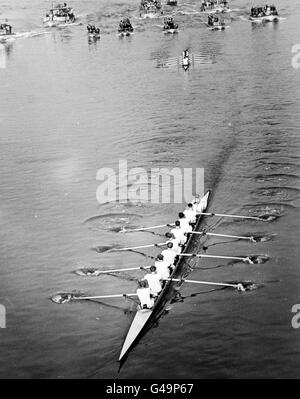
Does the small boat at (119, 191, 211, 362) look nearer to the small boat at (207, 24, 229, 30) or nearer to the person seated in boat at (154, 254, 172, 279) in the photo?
the person seated in boat at (154, 254, 172, 279)

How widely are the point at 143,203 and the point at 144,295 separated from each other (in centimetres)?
1356

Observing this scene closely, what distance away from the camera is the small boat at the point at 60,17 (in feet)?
361

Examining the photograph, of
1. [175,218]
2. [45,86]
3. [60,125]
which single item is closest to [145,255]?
[175,218]

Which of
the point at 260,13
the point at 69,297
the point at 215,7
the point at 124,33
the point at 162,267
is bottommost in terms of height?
the point at 69,297

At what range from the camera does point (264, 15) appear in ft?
330

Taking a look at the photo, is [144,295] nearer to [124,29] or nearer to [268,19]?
[124,29]

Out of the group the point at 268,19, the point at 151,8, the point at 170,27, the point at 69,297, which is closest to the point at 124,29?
A: the point at 170,27

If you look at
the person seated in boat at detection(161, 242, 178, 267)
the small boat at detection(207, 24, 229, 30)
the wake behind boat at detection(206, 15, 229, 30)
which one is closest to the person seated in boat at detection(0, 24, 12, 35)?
the wake behind boat at detection(206, 15, 229, 30)

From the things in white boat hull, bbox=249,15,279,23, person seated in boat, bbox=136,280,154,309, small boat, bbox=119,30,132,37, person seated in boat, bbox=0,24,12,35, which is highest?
person seated in boat, bbox=0,24,12,35

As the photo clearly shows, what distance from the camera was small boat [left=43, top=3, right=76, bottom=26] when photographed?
4331 inches

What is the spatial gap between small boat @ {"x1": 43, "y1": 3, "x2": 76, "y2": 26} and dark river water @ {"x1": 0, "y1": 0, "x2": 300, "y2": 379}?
2138cm

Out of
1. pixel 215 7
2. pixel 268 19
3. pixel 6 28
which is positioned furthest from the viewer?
pixel 215 7

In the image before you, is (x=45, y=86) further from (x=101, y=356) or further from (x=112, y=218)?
(x=101, y=356)

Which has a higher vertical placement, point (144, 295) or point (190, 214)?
point (190, 214)
